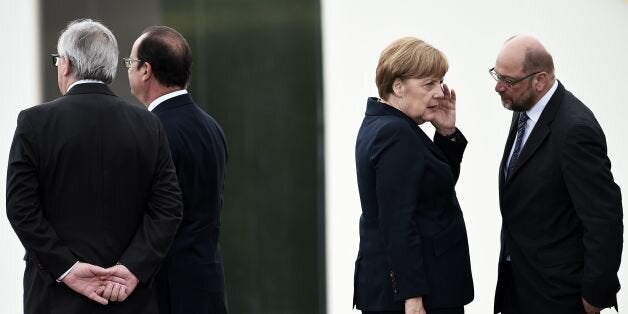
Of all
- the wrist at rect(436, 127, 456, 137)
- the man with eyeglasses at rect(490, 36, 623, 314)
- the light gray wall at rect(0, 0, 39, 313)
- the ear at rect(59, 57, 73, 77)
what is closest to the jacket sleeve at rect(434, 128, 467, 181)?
the wrist at rect(436, 127, 456, 137)

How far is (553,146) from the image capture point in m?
4.31

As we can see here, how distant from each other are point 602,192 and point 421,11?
2.67 metres

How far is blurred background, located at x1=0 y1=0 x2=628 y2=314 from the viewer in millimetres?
6531

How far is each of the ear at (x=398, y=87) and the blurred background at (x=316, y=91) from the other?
7.27ft

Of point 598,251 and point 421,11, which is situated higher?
point 421,11

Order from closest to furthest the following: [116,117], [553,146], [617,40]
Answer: [116,117]
[553,146]
[617,40]

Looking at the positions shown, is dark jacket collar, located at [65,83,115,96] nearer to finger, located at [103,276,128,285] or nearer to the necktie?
finger, located at [103,276,128,285]

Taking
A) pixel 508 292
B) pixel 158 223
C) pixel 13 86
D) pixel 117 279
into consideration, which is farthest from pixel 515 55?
pixel 13 86

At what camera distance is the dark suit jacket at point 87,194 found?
3.85m

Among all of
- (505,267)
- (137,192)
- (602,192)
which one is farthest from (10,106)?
(602,192)

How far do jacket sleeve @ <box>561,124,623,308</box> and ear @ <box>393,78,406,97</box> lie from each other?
0.67 m

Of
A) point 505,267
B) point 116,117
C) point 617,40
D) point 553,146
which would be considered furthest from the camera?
point 617,40

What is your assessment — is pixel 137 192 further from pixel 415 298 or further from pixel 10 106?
pixel 10 106

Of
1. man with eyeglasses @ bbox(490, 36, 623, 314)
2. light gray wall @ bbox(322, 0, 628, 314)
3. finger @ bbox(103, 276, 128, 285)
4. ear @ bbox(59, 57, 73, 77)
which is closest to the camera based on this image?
finger @ bbox(103, 276, 128, 285)
